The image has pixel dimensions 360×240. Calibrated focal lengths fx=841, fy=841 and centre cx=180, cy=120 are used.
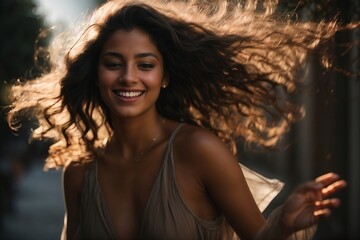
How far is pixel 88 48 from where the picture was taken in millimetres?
4289

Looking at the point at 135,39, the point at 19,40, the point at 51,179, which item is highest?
the point at 19,40

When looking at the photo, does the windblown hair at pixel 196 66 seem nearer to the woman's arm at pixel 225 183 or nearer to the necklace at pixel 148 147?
the necklace at pixel 148 147

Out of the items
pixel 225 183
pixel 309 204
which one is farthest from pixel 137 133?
pixel 309 204

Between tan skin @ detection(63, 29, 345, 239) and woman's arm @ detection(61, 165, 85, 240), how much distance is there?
5.8 inches

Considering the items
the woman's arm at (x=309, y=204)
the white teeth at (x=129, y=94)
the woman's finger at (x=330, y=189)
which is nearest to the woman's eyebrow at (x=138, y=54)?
the white teeth at (x=129, y=94)

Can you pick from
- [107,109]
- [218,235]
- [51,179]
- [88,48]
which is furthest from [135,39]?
[51,179]

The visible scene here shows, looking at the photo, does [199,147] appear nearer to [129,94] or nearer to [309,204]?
[129,94]

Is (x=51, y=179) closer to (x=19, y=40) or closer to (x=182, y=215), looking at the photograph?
(x=19, y=40)

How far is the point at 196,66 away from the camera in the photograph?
4.26 m

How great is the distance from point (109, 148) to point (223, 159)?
77 centimetres

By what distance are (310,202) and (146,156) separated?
49.6 inches

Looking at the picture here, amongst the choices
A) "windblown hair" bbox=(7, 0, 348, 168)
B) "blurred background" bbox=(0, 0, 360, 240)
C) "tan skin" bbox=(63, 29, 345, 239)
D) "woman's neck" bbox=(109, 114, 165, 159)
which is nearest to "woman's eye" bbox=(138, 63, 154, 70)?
"tan skin" bbox=(63, 29, 345, 239)

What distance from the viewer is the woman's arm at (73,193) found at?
447 centimetres

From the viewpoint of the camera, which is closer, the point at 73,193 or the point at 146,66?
the point at 146,66
